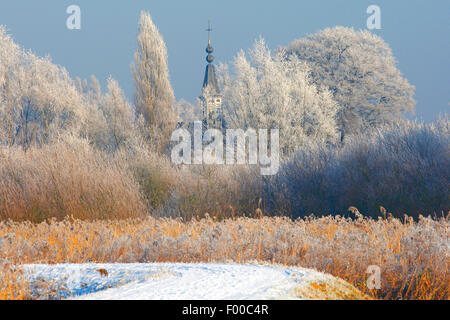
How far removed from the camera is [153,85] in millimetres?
22609

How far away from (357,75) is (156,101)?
535 inches

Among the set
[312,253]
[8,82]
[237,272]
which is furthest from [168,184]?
[8,82]

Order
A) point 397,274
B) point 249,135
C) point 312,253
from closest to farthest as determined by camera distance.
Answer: point 397,274
point 312,253
point 249,135

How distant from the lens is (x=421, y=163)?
9.19m

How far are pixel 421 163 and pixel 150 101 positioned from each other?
15182mm

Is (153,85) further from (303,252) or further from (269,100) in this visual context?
(303,252)

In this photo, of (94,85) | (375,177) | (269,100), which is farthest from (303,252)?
(94,85)

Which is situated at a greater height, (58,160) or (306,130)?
(306,130)

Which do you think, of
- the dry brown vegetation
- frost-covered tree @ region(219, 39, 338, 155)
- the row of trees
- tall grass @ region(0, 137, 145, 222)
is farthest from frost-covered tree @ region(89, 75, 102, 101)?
the dry brown vegetation

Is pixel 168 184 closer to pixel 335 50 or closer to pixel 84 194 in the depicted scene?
pixel 84 194

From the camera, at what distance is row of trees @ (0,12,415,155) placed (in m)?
20.4

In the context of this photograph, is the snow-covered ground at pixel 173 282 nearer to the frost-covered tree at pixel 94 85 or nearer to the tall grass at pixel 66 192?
the tall grass at pixel 66 192

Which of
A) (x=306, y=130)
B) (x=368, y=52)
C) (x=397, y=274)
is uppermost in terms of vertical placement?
(x=368, y=52)

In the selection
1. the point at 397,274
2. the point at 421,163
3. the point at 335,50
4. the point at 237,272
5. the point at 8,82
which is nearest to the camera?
the point at 237,272
